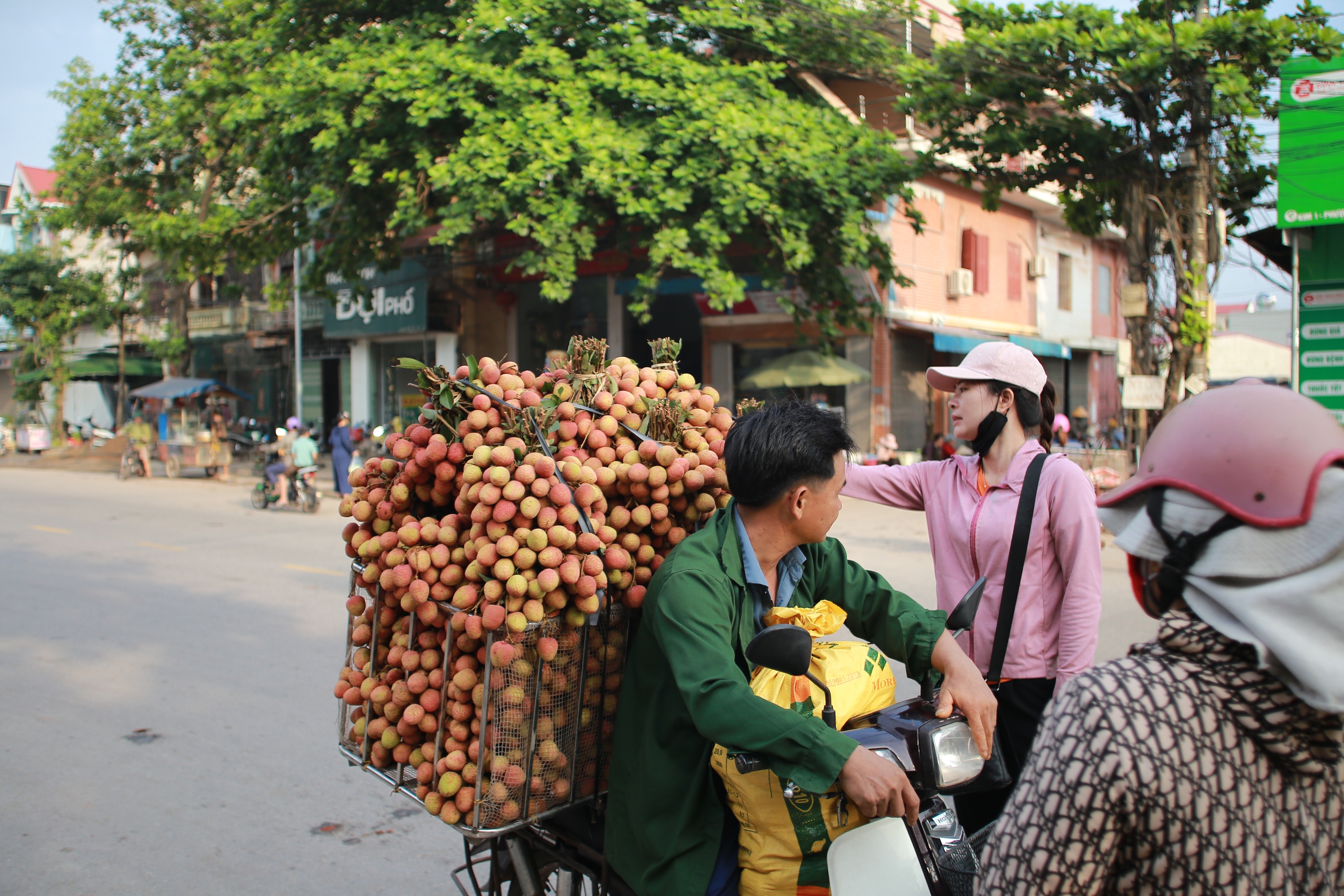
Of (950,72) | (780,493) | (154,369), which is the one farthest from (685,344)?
(154,369)

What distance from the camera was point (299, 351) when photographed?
23516 millimetres

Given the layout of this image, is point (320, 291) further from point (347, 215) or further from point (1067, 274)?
point (1067, 274)

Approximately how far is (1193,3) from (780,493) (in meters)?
11.0

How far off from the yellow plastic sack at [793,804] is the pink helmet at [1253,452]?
2.55ft

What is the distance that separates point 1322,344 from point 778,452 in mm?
10544

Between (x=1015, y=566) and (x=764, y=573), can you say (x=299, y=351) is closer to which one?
(x=1015, y=566)

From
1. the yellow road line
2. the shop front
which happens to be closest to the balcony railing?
the shop front

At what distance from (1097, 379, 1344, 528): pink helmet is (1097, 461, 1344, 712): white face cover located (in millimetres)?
21

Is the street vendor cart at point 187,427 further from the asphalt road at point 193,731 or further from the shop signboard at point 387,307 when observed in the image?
the asphalt road at point 193,731

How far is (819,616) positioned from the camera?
1797 mm

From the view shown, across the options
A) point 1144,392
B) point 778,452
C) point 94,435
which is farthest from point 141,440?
point 778,452

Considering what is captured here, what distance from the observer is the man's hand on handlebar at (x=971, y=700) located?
1794 mm

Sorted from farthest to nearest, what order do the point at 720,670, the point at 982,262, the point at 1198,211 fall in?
the point at 982,262
the point at 1198,211
the point at 720,670

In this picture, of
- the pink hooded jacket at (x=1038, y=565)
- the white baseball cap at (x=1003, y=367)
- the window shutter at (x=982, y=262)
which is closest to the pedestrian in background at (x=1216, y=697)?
the pink hooded jacket at (x=1038, y=565)
